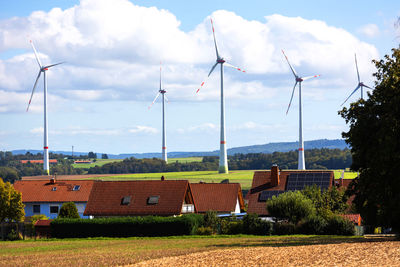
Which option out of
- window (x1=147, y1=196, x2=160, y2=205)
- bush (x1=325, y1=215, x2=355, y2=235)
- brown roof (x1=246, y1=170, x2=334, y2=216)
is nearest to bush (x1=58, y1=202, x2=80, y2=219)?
window (x1=147, y1=196, x2=160, y2=205)

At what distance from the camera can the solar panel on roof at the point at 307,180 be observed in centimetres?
7756

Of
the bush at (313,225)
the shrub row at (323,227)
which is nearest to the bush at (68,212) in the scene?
the shrub row at (323,227)


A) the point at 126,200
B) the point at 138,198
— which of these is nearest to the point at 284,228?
the point at 138,198

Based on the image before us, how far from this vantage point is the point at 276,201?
5853cm

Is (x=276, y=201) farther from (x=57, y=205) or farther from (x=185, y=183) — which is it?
(x=57, y=205)

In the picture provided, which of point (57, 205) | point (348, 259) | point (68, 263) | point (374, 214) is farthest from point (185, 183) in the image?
point (348, 259)

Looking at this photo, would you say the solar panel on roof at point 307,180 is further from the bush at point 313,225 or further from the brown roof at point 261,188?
the bush at point 313,225

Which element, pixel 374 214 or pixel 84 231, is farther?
pixel 84 231

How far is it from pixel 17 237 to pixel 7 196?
38.2 feet

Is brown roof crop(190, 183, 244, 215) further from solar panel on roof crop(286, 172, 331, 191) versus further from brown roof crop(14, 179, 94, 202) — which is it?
brown roof crop(14, 179, 94, 202)

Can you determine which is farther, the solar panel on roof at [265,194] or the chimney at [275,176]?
the chimney at [275,176]

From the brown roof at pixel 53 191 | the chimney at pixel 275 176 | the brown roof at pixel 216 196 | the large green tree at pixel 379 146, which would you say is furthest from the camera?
the brown roof at pixel 53 191

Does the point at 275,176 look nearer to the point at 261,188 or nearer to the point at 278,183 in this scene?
the point at 278,183

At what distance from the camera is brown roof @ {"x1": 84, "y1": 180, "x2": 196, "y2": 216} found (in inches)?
2733
